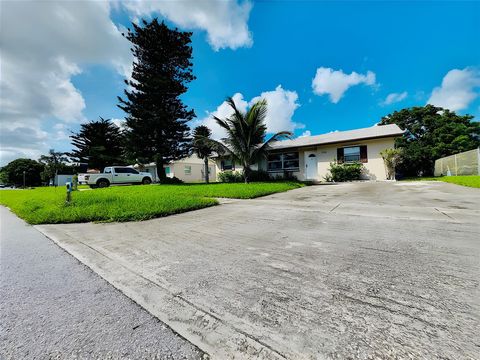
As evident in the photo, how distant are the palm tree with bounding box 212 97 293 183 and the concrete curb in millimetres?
11362

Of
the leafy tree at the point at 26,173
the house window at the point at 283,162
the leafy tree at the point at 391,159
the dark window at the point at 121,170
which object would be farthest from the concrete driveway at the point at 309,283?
the leafy tree at the point at 26,173

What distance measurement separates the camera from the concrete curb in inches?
48.8

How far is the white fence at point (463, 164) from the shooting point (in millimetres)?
12766

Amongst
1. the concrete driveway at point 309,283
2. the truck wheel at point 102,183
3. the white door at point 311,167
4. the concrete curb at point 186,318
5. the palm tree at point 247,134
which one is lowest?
the concrete curb at point 186,318

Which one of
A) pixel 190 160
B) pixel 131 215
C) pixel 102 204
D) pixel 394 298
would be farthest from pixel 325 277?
pixel 190 160

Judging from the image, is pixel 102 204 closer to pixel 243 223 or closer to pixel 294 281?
pixel 243 223

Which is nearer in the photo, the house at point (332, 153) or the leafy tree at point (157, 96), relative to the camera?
the house at point (332, 153)

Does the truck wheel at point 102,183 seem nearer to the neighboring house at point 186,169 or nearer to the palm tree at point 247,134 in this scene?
the palm tree at point 247,134

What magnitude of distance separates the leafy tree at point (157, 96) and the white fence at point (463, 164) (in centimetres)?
2045

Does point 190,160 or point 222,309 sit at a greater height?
point 190,160

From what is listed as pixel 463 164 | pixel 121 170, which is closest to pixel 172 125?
pixel 121 170

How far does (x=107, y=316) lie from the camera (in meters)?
1.61

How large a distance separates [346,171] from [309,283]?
A: 14636 mm

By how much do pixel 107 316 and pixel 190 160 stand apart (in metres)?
27.7
